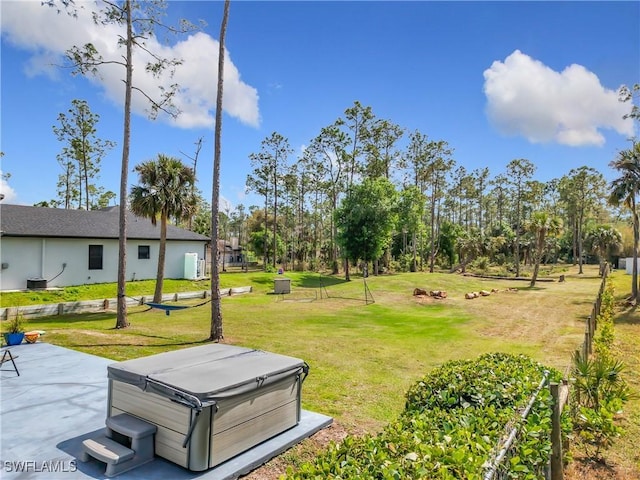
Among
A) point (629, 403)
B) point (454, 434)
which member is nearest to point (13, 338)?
point (454, 434)

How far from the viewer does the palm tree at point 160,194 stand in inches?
656

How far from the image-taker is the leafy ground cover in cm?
644

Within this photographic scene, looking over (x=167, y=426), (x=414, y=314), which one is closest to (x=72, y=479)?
(x=167, y=426)

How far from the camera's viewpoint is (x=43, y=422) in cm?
504

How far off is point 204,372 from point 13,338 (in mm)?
7760

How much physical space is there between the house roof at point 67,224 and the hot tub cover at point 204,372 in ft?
56.1

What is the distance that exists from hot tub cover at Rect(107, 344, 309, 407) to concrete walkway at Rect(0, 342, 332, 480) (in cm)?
80

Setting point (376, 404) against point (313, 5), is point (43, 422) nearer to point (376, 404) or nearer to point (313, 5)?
point (376, 404)

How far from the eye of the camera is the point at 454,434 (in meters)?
2.59

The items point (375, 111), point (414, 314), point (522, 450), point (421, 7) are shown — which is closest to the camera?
point (522, 450)

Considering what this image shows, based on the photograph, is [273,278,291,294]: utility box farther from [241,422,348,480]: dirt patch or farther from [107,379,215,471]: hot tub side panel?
[107,379,215,471]: hot tub side panel

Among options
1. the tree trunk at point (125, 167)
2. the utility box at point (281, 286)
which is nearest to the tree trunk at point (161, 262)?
the tree trunk at point (125, 167)

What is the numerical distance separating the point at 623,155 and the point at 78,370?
23733 millimetres

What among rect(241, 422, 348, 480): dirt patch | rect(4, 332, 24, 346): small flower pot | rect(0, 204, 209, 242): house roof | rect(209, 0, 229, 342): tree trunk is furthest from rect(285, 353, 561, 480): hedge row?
rect(0, 204, 209, 242): house roof
